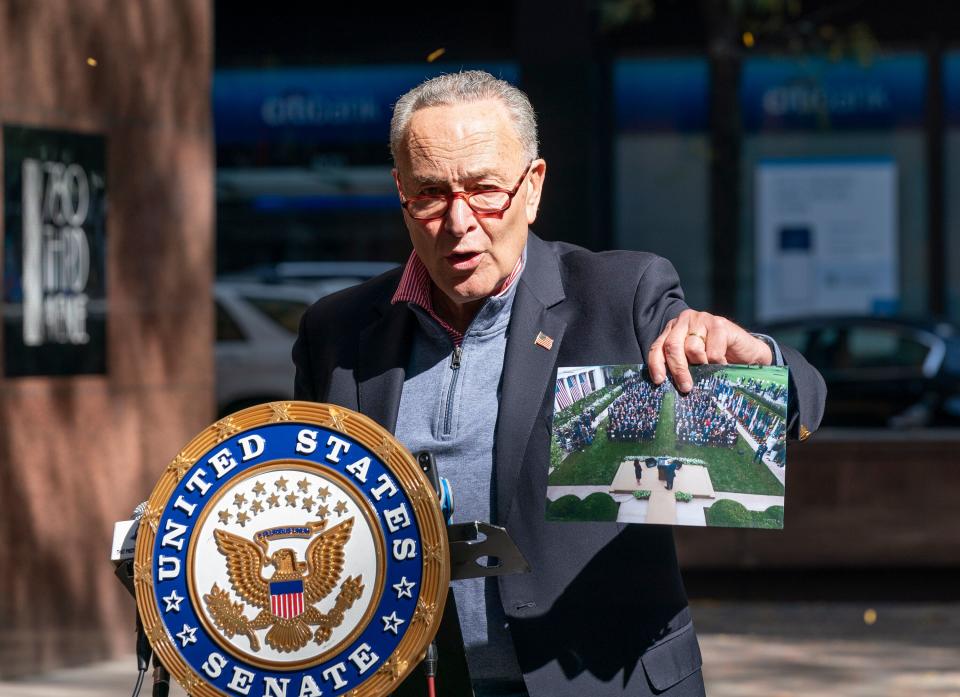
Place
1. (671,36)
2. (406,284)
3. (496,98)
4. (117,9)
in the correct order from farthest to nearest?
(671,36) → (117,9) → (406,284) → (496,98)

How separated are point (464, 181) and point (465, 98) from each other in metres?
0.14

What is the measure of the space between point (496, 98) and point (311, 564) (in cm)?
78

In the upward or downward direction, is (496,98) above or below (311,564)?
above

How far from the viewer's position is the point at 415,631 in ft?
7.06

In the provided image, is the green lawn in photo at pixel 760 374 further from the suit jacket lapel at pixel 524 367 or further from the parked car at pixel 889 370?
the parked car at pixel 889 370

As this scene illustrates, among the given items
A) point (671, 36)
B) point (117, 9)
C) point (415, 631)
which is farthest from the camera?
point (671, 36)

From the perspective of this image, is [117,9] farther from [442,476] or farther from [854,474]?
[442,476]

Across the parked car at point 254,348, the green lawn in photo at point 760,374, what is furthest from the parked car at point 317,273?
the green lawn in photo at point 760,374

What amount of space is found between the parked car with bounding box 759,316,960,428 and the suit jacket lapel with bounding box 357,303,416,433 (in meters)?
9.36

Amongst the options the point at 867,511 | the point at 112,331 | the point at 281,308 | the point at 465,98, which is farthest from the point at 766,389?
the point at 281,308

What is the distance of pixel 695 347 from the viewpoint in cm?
223

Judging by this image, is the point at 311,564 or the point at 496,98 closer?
the point at 311,564

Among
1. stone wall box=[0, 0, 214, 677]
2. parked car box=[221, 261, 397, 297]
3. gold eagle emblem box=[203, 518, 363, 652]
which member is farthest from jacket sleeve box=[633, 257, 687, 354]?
parked car box=[221, 261, 397, 297]

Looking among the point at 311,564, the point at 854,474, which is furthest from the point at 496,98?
the point at 854,474
